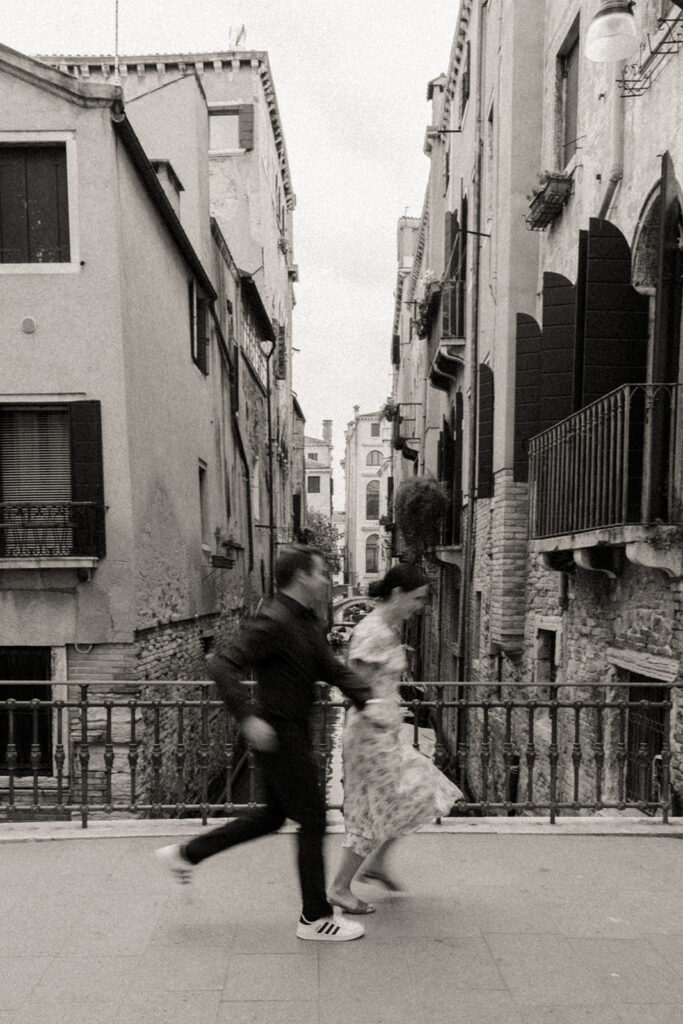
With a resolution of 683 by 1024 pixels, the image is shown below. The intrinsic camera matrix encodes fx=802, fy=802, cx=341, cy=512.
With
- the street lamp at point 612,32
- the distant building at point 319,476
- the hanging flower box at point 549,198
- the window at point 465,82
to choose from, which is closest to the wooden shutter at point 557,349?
the hanging flower box at point 549,198

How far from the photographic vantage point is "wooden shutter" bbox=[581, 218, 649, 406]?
761cm

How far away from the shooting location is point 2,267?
10.1m

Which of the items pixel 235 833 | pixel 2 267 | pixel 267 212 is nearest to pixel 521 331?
pixel 2 267

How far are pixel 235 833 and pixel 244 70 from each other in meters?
28.6

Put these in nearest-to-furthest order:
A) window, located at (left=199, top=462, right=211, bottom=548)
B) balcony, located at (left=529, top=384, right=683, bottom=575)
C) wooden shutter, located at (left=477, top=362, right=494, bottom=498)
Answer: balcony, located at (left=529, top=384, right=683, bottom=575), wooden shutter, located at (left=477, top=362, right=494, bottom=498), window, located at (left=199, top=462, right=211, bottom=548)

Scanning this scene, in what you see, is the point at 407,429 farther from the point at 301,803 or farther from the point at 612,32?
the point at 301,803

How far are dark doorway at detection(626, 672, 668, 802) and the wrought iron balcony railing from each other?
21.1ft

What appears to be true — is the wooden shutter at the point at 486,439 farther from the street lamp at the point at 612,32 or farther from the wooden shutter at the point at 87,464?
the street lamp at the point at 612,32

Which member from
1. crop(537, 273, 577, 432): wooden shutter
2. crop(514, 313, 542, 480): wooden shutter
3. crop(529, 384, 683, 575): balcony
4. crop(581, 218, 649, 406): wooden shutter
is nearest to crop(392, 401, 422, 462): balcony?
crop(514, 313, 542, 480): wooden shutter

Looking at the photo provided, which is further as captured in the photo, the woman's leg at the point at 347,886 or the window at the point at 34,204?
the window at the point at 34,204

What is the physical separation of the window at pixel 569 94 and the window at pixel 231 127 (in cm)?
1853

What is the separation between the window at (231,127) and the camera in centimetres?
2677

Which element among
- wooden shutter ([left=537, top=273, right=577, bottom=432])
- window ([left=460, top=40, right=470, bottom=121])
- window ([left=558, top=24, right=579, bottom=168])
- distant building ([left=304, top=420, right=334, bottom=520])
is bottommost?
distant building ([left=304, top=420, right=334, bottom=520])

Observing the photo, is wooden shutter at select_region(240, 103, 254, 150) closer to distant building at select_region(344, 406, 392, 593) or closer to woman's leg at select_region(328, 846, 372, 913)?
woman's leg at select_region(328, 846, 372, 913)
